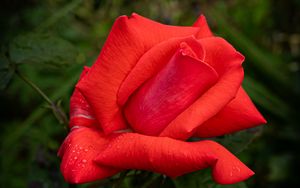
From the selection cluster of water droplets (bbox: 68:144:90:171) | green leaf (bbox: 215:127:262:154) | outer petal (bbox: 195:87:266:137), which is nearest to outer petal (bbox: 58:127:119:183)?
cluster of water droplets (bbox: 68:144:90:171)

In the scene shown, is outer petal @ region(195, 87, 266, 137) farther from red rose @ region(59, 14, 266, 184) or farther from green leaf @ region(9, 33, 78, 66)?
green leaf @ region(9, 33, 78, 66)

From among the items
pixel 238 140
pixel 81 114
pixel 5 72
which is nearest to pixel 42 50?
pixel 5 72

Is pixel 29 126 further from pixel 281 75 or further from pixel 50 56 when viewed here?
pixel 281 75

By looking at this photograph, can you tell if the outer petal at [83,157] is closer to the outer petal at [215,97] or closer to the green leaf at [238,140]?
the outer petal at [215,97]

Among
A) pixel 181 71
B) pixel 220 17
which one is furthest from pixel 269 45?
pixel 181 71

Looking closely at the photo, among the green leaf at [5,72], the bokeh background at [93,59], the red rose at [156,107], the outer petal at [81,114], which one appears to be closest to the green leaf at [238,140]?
the bokeh background at [93,59]

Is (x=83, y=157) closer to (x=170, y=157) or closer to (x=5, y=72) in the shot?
(x=170, y=157)
